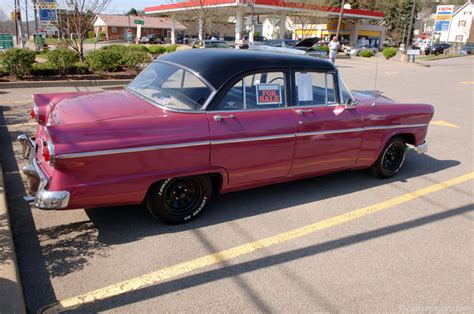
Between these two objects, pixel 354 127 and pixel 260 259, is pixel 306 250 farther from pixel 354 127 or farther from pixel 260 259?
pixel 354 127

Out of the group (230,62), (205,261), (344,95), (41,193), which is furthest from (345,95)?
(41,193)

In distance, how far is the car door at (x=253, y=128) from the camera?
3.90 metres

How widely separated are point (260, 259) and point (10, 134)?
514cm

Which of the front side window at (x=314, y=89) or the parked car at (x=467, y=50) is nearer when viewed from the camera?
the front side window at (x=314, y=89)

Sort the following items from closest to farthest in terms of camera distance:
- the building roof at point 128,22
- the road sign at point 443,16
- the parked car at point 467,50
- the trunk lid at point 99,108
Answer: the trunk lid at point 99,108 < the parked car at point 467,50 < the road sign at point 443,16 < the building roof at point 128,22

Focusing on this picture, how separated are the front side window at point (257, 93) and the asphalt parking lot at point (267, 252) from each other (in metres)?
1.16

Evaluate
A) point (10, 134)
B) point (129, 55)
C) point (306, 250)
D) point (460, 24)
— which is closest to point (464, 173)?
point (306, 250)

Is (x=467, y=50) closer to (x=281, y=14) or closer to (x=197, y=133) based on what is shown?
(x=281, y=14)

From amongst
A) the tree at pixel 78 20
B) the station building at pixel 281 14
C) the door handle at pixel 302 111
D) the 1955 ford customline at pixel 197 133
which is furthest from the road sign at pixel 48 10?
the door handle at pixel 302 111

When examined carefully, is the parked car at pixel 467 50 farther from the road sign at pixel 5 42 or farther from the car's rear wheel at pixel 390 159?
the car's rear wheel at pixel 390 159

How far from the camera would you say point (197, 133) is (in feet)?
12.2

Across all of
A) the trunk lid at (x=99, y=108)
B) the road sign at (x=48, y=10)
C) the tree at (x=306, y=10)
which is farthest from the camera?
the tree at (x=306, y=10)

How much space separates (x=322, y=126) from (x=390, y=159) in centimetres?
167

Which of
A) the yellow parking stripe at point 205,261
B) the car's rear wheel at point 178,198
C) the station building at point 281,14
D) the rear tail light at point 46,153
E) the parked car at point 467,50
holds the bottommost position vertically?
the yellow parking stripe at point 205,261
